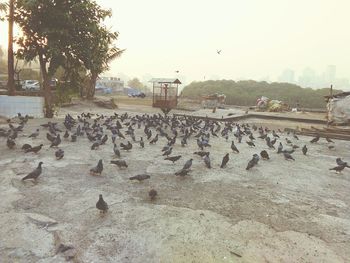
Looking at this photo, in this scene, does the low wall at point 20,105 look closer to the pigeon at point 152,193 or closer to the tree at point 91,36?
the tree at point 91,36

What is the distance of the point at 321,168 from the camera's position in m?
12.4

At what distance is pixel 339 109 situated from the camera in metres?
22.0

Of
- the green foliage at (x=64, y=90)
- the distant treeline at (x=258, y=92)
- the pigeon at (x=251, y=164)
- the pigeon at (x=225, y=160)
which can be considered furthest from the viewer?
the distant treeline at (x=258, y=92)

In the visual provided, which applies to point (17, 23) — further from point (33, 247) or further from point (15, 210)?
point (33, 247)

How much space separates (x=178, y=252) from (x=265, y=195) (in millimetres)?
3794

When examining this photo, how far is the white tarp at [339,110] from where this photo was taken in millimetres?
21578

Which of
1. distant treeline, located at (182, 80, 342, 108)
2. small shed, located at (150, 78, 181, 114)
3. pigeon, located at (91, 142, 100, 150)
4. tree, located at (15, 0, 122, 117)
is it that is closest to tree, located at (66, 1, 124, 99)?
tree, located at (15, 0, 122, 117)

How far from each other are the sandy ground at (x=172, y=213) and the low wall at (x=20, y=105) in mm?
9517

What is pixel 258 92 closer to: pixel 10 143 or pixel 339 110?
pixel 339 110

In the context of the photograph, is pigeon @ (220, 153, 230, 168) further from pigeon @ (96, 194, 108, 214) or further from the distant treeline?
the distant treeline

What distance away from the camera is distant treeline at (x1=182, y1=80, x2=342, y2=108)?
60.4 metres

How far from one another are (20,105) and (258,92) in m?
54.2

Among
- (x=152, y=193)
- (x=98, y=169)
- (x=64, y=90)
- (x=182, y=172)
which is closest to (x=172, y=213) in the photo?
(x=152, y=193)

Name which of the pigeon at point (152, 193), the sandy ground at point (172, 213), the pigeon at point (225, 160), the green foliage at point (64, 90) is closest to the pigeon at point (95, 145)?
the sandy ground at point (172, 213)
